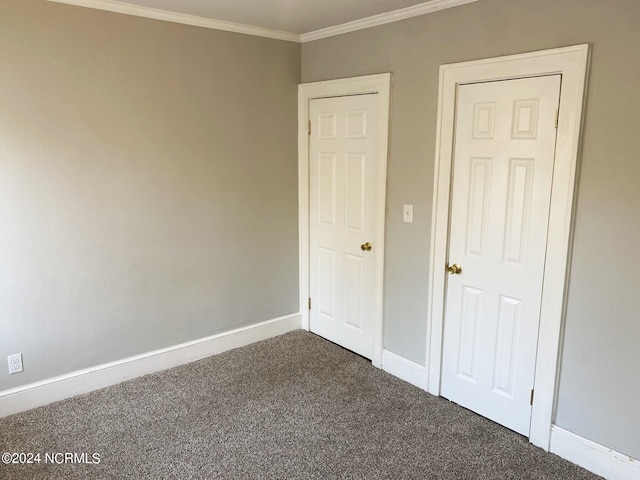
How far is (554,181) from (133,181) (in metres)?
2.49

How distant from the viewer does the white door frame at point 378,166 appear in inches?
124

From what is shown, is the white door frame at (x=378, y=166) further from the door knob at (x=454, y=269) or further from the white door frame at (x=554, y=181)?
the door knob at (x=454, y=269)

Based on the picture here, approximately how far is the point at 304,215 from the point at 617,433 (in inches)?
100

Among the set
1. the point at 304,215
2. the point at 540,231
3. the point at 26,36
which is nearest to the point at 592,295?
the point at 540,231

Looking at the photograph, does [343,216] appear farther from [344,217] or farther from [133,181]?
[133,181]

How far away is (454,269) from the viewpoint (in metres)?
2.85

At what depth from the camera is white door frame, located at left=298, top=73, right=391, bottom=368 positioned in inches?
124

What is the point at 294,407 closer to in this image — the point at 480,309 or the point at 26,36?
the point at 480,309

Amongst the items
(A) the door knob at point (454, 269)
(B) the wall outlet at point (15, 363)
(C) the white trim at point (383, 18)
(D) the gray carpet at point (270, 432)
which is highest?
(C) the white trim at point (383, 18)

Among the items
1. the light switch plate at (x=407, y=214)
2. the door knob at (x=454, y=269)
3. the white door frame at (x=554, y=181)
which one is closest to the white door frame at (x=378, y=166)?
the light switch plate at (x=407, y=214)

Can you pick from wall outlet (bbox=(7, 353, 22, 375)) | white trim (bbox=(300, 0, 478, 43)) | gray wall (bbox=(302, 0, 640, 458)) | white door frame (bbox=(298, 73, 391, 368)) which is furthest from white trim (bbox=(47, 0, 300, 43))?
wall outlet (bbox=(7, 353, 22, 375))

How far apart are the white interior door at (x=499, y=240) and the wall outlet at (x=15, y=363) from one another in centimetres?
260

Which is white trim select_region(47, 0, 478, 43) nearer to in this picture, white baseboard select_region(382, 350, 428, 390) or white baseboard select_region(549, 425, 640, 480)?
white baseboard select_region(382, 350, 428, 390)

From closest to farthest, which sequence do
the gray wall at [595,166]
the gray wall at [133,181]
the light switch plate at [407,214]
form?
the gray wall at [595,166], the gray wall at [133,181], the light switch plate at [407,214]
